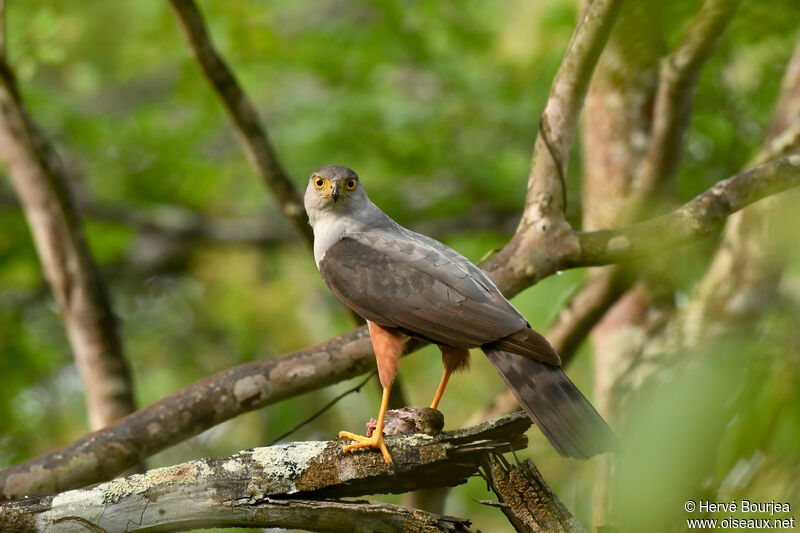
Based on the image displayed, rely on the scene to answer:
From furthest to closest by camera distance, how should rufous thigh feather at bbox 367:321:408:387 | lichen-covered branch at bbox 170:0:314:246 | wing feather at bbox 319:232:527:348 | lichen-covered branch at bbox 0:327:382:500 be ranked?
lichen-covered branch at bbox 170:0:314:246, lichen-covered branch at bbox 0:327:382:500, rufous thigh feather at bbox 367:321:408:387, wing feather at bbox 319:232:527:348

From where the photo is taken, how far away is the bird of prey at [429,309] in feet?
9.57

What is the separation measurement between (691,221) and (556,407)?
1.43 meters

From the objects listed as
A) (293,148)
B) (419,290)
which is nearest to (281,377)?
(419,290)

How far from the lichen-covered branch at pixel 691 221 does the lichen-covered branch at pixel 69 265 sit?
3.43m

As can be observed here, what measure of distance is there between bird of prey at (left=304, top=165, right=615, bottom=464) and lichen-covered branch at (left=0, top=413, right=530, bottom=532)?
0.14 meters

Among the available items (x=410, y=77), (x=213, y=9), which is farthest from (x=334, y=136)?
(x=410, y=77)

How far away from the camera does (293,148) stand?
289 inches

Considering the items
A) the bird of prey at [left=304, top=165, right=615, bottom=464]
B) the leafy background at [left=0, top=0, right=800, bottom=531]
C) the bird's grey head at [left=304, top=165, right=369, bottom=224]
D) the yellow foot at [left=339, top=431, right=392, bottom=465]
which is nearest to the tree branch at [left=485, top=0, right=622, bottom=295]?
the bird of prey at [left=304, top=165, right=615, bottom=464]

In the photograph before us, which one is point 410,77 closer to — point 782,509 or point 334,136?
point 334,136

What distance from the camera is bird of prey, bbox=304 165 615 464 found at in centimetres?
292

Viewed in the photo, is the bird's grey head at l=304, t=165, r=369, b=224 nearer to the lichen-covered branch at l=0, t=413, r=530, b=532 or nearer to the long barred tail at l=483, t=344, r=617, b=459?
the long barred tail at l=483, t=344, r=617, b=459

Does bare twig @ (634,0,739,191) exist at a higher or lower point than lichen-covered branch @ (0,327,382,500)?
higher

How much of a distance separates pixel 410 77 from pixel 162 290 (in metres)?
4.01

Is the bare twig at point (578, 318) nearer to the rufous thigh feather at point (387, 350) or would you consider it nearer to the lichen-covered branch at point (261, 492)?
the rufous thigh feather at point (387, 350)
